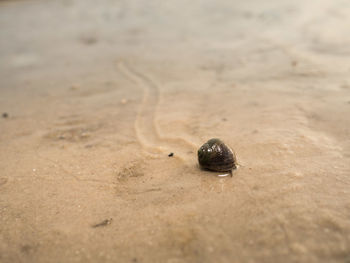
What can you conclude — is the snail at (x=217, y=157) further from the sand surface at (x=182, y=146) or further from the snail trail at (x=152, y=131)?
the snail trail at (x=152, y=131)

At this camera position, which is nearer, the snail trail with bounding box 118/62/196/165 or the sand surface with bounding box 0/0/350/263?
the sand surface with bounding box 0/0/350/263

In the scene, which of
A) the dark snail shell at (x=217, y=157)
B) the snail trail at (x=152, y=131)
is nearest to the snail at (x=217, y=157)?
the dark snail shell at (x=217, y=157)

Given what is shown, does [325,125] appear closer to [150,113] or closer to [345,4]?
[150,113]

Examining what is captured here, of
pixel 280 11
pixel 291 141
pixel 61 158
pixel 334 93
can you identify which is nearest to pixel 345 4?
pixel 280 11

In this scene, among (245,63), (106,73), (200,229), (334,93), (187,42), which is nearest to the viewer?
(200,229)

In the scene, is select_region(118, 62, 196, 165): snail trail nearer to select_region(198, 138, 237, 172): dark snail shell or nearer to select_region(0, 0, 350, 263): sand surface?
select_region(0, 0, 350, 263): sand surface

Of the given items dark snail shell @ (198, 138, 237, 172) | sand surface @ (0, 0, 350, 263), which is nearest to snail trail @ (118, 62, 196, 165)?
sand surface @ (0, 0, 350, 263)
